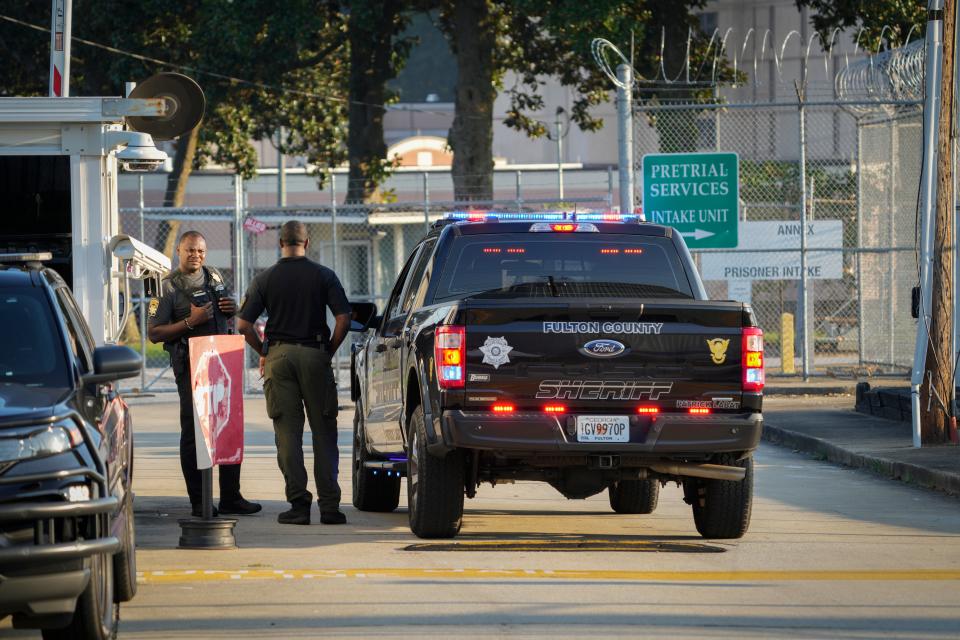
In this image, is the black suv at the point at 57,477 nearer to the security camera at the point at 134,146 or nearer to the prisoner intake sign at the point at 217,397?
the prisoner intake sign at the point at 217,397

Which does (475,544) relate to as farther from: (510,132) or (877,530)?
(510,132)

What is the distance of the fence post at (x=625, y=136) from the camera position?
2203 centimetres

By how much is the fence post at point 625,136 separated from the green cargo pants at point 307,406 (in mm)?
10862

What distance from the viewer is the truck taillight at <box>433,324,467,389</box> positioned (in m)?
9.77

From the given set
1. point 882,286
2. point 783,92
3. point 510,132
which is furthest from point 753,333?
point 510,132

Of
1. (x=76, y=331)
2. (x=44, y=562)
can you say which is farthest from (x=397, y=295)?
(x=44, y=562)

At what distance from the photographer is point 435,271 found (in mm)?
11180

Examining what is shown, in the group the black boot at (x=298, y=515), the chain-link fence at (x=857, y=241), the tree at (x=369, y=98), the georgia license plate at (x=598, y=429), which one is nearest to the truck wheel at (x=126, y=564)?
the georgia license plate at (x=598, y=429)

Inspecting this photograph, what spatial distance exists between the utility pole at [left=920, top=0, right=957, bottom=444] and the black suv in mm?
9942

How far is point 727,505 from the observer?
10.5 metres

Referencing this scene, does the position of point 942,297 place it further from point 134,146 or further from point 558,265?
point 134,146

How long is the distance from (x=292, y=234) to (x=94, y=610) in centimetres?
528

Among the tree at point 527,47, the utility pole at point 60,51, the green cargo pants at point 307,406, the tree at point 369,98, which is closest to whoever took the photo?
the green cargo pants at point 307,406

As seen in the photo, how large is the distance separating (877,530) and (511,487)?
3729mm
